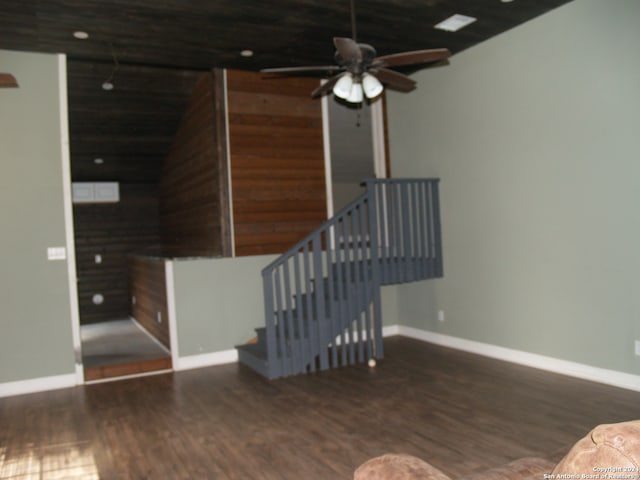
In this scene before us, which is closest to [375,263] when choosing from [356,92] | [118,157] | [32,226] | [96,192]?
[356,92]

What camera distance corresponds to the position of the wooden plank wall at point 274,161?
5.88 meters

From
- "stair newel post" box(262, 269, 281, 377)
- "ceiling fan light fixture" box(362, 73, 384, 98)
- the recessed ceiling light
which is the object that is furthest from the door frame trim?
the recessed ceiling light

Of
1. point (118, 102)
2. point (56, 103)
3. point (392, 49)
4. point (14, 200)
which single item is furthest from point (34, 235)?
point (392, 49)

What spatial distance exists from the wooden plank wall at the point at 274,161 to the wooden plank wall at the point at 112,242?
395cm

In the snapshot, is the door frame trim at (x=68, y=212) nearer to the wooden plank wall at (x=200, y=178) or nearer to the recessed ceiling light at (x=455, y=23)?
the wooden plank wall at (x=200, y=178)

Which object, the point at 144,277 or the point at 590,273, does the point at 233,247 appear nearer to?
the point at 144,277

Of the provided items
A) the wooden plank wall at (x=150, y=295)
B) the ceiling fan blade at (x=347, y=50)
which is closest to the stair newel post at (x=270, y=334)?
the wooden plank wall at (x=150, y=295)

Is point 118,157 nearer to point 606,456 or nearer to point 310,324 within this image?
point 310,324

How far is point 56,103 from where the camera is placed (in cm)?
507

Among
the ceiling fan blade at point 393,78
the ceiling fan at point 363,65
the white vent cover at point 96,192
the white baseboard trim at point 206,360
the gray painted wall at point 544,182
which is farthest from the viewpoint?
the white vent cover at point 96,192

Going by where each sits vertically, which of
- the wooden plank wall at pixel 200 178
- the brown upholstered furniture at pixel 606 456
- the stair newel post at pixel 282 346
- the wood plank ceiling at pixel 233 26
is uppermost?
the wood plank ceiling at pixel 233 26

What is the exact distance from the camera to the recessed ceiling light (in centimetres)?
459

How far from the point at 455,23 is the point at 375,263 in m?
2.41

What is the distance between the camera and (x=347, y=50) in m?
3.24
